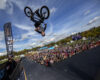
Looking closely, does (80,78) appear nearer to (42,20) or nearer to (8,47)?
(42,20)

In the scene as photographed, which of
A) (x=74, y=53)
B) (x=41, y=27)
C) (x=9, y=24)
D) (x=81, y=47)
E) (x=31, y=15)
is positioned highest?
(x=9, y=24)

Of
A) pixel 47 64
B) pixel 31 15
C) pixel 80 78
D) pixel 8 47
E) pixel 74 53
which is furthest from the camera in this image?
pixel 8 47

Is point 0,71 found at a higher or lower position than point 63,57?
higher

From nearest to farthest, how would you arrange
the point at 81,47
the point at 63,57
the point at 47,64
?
the point at 47,64 < the point at 63,57 < the point at 81,47

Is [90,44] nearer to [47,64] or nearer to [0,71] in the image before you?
[47,64]

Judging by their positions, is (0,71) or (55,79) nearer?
(0,71)

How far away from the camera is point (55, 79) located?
7.63m

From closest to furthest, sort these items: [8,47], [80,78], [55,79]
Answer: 1. [80,78]
2. [55,79]
3. [8,47]

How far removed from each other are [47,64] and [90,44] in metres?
14.9

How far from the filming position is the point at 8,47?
71.8 ft

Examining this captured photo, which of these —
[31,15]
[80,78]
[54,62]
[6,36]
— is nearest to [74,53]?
[54,62]

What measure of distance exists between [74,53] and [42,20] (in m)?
14.0

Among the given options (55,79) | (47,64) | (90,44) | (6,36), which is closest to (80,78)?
(55,79)

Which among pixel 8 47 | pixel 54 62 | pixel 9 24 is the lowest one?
pixel 54 62
